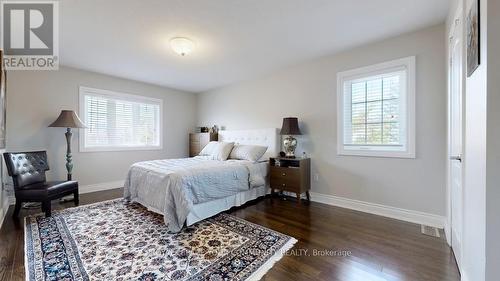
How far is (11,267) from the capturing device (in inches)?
69.3

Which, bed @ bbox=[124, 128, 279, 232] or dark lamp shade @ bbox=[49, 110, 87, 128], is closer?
bed @ bbox=[124, 128, 279, 232]

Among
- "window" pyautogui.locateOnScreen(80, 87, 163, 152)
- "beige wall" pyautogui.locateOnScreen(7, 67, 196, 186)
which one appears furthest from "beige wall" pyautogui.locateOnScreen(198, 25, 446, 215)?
"beige wall" pyautogui.locateOnScreen(7, 67, 196, 186)

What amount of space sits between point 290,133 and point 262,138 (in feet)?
2.66

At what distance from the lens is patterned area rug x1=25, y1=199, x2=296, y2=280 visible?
1.70 m

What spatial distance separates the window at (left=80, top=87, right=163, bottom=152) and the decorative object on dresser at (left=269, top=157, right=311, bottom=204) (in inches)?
127

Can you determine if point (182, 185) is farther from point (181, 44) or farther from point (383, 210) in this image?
point (383, 210)

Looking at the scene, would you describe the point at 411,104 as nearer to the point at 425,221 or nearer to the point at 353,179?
the point at 353,179

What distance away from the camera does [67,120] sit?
145 inches

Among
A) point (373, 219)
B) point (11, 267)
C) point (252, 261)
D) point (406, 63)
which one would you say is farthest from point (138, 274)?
point (406, 63)

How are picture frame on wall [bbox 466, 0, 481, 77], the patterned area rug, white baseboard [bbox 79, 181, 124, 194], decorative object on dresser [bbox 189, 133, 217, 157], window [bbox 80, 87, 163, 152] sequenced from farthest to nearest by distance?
decorative object on dresser [bbox 189, 133, 217, 157], window [bbox 80, 87, 163, 152], white baseboard [bbox 79, 181, 124, 194], the patterned area rug, picture frame on wall [bbox 466, 0, 481, 77]

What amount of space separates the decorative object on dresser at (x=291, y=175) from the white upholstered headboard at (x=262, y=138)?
0.34 meters

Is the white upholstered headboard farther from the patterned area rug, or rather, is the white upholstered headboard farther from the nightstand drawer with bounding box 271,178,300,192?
the patterned area rug

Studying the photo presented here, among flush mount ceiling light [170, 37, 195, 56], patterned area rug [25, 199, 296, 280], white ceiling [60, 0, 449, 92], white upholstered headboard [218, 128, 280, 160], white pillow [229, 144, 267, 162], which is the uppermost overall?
white ceiling [60, 0, 449, 92]

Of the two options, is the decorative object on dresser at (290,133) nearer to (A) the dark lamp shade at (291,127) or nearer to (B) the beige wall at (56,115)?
(A) the dark lamp shade at (291,127)
